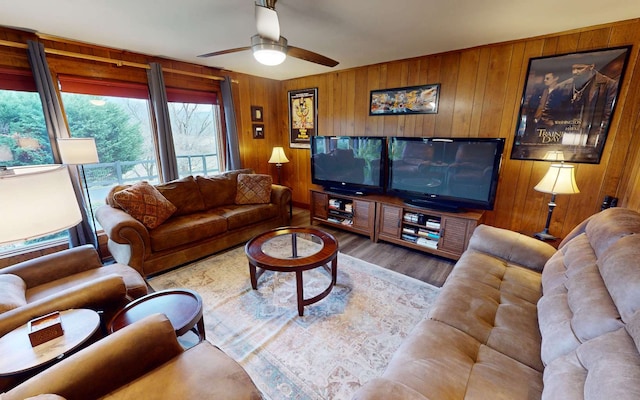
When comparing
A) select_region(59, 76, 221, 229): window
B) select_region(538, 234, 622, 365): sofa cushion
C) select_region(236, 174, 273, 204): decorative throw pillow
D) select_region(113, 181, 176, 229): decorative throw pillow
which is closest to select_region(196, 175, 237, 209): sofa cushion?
select_region(236, 174, 273, 204): decorative throw pillow

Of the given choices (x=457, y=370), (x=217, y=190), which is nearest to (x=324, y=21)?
(x=217, y=190)

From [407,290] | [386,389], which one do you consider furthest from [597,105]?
[386,389]

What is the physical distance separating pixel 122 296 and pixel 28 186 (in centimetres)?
96

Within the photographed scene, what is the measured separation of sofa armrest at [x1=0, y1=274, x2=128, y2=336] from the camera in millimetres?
1244

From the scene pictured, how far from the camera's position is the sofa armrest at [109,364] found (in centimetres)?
92

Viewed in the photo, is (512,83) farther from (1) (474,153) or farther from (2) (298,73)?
(2) (298,73)

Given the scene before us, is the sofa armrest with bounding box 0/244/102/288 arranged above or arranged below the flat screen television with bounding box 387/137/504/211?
below

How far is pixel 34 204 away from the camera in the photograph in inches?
36.0

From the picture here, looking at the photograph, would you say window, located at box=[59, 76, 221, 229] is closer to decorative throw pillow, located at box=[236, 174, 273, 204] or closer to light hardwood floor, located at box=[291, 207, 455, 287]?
decorative throw pillow, located at box=[236, 174, 273, 204]

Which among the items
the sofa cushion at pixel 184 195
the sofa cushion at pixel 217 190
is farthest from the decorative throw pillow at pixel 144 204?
the sofa cushion at pixel 217 190

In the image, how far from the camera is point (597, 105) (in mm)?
2350

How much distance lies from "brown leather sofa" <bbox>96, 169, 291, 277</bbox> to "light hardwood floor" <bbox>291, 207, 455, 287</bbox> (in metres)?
1.06

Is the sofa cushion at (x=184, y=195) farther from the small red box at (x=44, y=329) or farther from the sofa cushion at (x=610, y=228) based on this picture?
the sofa cushion at (x=610, y=228)

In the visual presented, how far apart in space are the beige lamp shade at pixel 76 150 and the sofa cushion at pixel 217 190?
1.10 metres
